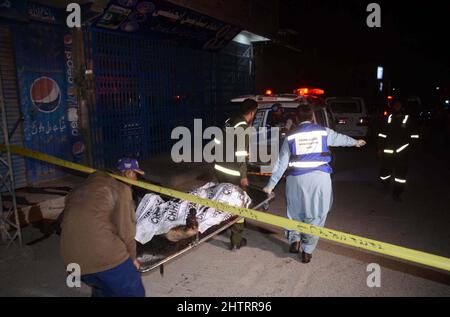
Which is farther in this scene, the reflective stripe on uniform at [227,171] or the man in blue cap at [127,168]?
the reflective stripe on uniform at [227,171]

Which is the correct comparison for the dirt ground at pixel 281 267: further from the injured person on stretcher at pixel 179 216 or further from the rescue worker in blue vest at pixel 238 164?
the injured person on stretcher at pixel 179 216

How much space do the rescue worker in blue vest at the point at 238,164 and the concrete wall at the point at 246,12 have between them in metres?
6.03

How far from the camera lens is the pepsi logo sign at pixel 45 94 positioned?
7447 mm

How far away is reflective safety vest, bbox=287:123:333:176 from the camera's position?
4.29 metres

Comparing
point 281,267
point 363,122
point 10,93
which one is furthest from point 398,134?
point 10,93

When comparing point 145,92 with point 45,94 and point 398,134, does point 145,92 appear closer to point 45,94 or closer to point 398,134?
point 45,94

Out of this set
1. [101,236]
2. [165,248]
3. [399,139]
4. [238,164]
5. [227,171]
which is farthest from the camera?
[399,139]

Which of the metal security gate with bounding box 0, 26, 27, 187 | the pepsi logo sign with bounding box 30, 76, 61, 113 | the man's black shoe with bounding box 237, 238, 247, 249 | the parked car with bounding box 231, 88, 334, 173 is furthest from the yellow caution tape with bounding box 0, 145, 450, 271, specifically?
the pepsi logo sign with bounding box 30, 76, 61, 113

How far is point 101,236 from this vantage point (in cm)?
267

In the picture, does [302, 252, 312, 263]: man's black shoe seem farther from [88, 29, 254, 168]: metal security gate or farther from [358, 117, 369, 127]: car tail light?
[358, 117, 369, 127]: car tail light

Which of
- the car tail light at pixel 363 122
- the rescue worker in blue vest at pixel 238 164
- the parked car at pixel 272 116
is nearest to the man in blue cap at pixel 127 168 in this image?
the rescue worker in blue vest at pixel 238 164

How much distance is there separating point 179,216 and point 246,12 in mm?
11614

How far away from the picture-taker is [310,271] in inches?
170

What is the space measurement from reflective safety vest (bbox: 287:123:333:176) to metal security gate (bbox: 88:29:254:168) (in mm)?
5959
